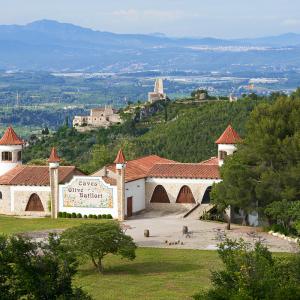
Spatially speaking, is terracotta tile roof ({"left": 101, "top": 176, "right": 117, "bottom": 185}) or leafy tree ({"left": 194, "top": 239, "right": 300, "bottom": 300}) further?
terracotta tile roof ({"left": 101, "top": 176, "right": 117, "bottom": 185})

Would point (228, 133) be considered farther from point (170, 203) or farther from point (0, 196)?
point (0, 196)

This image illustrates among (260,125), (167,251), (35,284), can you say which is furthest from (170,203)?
(35,284)

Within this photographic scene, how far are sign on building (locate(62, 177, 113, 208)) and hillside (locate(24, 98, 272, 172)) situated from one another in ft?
50.8

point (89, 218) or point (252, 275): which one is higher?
point (252, 275)

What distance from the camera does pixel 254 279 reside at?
25.7 metres

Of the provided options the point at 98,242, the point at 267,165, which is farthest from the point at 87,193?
the point at 98,242

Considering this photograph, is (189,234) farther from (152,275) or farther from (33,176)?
(33,176)

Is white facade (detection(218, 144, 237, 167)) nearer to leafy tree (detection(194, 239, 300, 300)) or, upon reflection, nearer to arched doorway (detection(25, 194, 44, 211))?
arched doorway (detection(25, 194, 44, 211))

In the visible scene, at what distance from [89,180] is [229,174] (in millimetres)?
9459

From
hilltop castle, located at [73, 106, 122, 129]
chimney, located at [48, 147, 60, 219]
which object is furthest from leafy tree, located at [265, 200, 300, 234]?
hilltop castle, located at [73, 106, 122, 129]

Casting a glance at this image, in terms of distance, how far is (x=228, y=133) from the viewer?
59.2 meters

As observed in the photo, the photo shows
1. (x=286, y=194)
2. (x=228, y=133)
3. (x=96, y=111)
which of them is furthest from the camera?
(x=96, y=111)

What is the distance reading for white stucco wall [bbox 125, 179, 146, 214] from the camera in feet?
183

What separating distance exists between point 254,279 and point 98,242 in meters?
13.6
